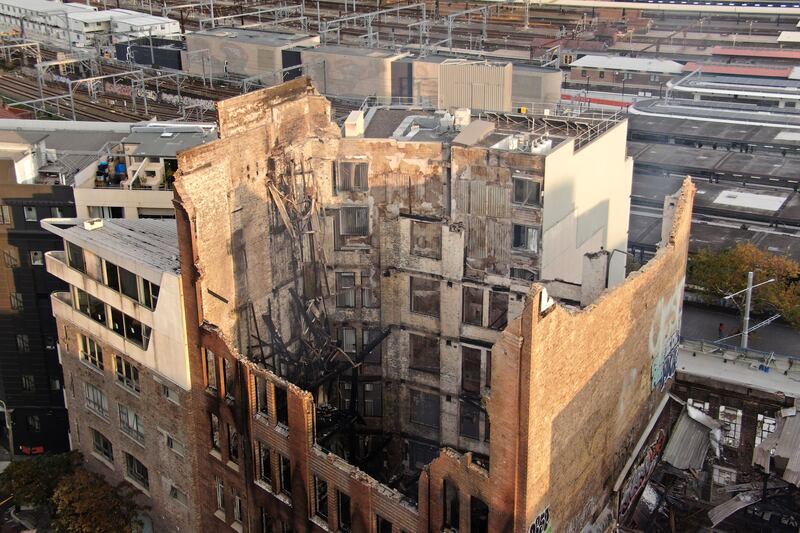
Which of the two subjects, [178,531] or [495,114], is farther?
[495,114]

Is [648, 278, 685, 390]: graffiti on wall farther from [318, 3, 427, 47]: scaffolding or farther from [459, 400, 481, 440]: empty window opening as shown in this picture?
[318, 3, 427, 47]: scaffolding

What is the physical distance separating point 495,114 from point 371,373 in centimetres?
1403

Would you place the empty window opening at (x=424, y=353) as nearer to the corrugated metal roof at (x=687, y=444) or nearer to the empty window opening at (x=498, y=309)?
→ the empty window opening at (x=498, y=309)

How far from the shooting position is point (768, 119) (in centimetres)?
9600

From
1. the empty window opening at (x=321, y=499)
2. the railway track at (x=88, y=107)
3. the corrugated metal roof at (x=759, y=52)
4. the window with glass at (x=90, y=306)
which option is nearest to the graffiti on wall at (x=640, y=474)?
the empty window opening at (x=321, y=499)

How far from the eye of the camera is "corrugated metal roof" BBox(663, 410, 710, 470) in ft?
154

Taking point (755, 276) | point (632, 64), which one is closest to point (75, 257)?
point (755, 276)

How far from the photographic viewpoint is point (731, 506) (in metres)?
44.5

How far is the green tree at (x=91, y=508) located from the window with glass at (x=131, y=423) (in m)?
2.59

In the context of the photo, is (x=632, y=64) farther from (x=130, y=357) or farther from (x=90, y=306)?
(x=130, y=357)

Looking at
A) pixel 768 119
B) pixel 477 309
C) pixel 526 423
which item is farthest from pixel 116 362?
pixel 768 119

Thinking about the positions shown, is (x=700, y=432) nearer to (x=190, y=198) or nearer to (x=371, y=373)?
(x=371, y=373)

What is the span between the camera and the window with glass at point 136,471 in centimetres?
4688

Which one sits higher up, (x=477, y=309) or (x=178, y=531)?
(x=477, y=309)
